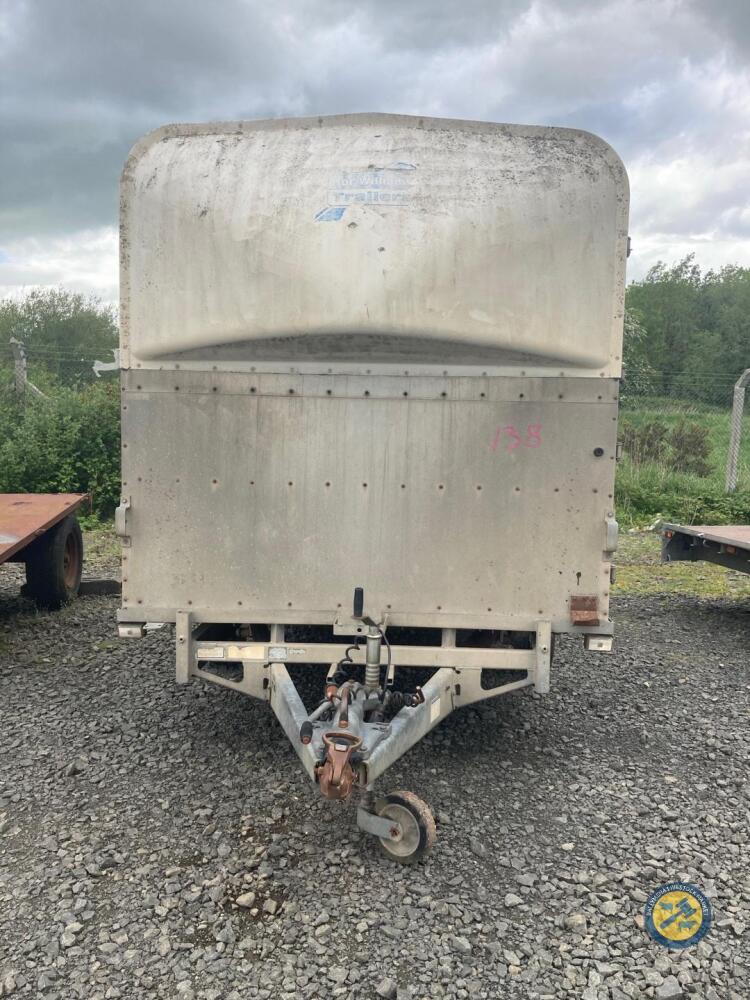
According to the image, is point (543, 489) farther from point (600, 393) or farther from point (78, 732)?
point (78, 732)

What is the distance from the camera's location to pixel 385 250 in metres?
4.01

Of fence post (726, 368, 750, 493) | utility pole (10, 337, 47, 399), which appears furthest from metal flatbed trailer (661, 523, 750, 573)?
utility pole (10, 337, 47, 399)

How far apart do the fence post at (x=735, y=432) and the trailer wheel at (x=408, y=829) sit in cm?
1050

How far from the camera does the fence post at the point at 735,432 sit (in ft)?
40.0

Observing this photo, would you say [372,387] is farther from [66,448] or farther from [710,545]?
[66,448]

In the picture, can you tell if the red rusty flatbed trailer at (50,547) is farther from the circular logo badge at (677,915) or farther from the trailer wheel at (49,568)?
the circular logo badge at (677,915)

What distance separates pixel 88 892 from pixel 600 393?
324cm

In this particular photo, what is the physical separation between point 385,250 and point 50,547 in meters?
4.95

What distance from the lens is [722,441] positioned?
13766 mm

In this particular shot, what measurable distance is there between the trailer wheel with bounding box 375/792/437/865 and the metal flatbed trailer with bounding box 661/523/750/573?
4710 millimetres

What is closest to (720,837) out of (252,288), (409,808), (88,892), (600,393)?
(409,808)

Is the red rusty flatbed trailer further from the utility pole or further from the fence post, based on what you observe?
the fence post

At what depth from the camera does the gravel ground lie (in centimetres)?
286

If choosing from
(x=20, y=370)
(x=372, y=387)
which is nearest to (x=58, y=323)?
(x=20, y=370)
